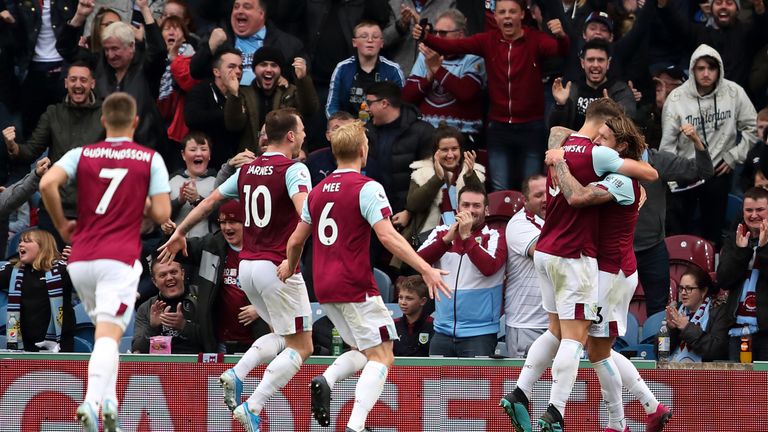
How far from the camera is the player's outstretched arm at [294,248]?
11.8m

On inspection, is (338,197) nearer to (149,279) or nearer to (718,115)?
(149,279)

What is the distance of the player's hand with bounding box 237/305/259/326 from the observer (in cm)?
1387

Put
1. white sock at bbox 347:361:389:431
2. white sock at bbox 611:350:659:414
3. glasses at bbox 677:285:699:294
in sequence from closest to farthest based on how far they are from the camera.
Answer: white sock at bbox 347:361:389:431
white sock at bbox 611:350:659:414
glasses at bbox 677:285:699:294

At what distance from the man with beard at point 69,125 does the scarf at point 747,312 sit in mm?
7021

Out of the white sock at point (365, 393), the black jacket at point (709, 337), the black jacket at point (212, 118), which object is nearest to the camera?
the white sock at point (365, 393)

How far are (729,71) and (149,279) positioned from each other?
276 inches

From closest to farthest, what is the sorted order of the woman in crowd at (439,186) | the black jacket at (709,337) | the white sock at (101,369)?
1. the white sock at (101,369)
2. the black jacket at (709,337)
3. the woman in crowd at (439,186)

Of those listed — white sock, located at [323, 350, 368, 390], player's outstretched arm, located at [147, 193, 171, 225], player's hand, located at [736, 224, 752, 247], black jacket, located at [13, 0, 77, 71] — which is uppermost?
black jacket, located at [13, 0, 77, 71]

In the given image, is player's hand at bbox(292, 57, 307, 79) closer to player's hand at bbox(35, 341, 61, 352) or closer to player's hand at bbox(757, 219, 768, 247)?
player's hand at bbox(35, 341, 61, 352)

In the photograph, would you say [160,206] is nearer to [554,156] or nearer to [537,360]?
[554,156]

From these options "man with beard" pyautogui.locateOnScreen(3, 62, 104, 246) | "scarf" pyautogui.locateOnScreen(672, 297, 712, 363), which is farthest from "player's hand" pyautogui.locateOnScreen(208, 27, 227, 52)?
"scarf" pyautogui.locateOnScreen(672, 297, 712, 363)

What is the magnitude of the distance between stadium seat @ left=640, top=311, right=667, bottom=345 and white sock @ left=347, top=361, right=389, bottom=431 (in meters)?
3.93

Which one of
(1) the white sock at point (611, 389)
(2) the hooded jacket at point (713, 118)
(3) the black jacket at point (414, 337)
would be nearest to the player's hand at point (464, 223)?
(3) the black jacket at point (414, 337)

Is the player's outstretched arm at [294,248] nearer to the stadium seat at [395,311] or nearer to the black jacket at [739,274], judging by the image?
the stadium seat at [395,311]
